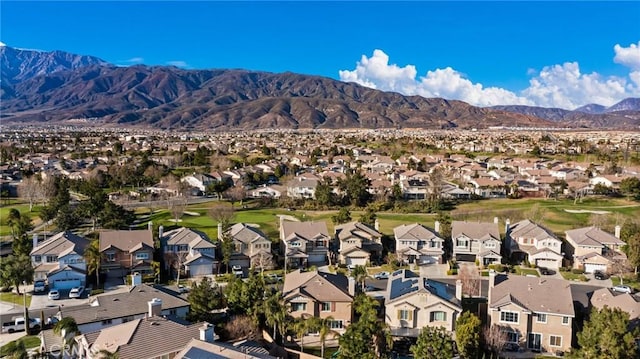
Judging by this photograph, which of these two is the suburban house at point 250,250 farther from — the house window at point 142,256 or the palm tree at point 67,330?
the palm tree at point 67,330

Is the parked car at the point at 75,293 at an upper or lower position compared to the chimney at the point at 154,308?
lower

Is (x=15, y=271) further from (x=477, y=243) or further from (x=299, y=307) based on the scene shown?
(x=477, y=243)

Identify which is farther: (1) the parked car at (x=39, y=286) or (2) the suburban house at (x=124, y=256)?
(2) the suburban house at (x=124, y=256)

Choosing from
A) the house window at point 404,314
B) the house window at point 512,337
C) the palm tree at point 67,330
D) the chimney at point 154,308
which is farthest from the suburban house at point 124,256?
the house window at point 512,337

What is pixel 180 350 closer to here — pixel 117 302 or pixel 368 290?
pixel 117 302

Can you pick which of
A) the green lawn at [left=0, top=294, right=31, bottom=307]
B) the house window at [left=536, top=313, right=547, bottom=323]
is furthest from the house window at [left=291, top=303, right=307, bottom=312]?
the green lawn at [left=0, top=294, right=31, bottom=307]

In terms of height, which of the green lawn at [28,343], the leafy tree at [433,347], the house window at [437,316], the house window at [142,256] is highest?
the house window at [142,256]

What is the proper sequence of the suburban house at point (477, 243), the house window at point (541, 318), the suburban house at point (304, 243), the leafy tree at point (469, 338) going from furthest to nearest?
the suburban house at point (477, 243) → the suburban house at point (304, 243) → the house window at point (541, 318) → the leafy tree at point (469, 338)

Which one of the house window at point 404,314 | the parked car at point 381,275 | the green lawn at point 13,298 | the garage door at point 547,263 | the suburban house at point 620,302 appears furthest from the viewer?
the garage door at point 547,263
